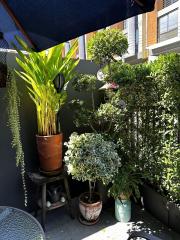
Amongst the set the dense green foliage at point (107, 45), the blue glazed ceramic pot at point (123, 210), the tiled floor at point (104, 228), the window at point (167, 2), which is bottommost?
the tiled floor at point (104, 228)

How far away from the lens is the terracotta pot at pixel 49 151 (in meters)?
2.48

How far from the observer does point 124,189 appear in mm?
2566

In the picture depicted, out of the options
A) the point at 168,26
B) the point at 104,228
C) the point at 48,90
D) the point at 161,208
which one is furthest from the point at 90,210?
the point at 168,26

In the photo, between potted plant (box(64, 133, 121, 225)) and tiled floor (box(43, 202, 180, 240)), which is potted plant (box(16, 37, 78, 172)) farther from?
tiled floor (box(43, 202, 180, 240))

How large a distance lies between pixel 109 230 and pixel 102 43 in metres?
2.35

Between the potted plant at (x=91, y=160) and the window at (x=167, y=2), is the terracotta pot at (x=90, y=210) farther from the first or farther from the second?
the window at (x=167, y=2)

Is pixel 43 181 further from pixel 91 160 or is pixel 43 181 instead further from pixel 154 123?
pixel 154 123

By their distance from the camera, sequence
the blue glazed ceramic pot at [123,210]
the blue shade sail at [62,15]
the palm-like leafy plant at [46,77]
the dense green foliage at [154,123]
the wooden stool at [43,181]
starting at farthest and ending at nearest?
the blue glazed ceramic pot at [123,210] → the wooden stool at [43,181] → the palm-like leafy plant at [46,77] → the dense green foliage at [154,123] → the blue shade sail at [62,15]

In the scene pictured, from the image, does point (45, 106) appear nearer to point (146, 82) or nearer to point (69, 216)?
point (146, 82)

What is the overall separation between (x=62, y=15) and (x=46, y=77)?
1049 millimetres

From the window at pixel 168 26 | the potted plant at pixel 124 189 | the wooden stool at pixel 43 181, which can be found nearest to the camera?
the wooden stool at pixel 43 181

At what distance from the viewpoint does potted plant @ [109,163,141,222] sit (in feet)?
8.38

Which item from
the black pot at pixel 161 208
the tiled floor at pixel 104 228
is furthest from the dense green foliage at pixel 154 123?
the tiled floor at pixel 104 228

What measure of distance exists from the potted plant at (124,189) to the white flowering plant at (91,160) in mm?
143
